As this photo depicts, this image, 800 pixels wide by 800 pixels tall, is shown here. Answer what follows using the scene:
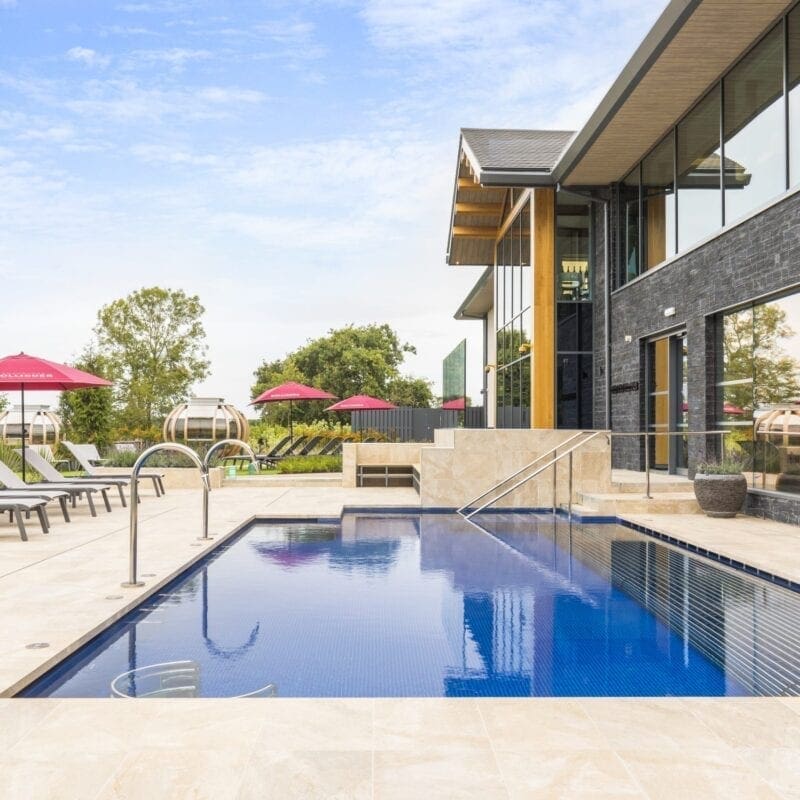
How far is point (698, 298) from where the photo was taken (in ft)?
37.4

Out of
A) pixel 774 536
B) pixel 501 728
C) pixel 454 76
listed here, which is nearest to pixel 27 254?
pixel 454 76

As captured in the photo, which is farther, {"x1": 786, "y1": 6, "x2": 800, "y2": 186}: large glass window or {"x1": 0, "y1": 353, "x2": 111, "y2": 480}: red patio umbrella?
{"x1": 0, "y1": 353, "x2": 111, "y2": 480}: red patio umbrella

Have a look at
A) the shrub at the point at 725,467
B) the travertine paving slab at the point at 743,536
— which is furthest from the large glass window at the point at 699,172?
the travertine paving slab at the point at 743,536

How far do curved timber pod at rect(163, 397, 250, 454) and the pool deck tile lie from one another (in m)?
15.7

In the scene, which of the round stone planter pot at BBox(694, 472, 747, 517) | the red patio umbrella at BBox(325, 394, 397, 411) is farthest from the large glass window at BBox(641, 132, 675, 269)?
the red patio umbrella at BBox(325, 394, 397, 411)

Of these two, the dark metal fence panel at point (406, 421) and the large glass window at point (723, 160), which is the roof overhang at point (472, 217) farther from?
the dark metal fence panel at point (406, 421)

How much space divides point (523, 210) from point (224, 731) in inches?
577

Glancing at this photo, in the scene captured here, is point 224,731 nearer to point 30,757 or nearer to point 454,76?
point 30,757

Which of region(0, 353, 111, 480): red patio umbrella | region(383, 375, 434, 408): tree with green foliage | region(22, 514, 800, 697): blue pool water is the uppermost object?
region(383, 375, 434, 408): tree with green foliage

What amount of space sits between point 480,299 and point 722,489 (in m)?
16.8

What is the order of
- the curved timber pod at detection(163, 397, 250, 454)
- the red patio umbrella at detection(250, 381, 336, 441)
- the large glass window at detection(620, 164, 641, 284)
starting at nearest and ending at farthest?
the large glass window at detection(620, 164, 641, 284)
the curved timber pod at detection(163, 397, 250, 454)
the red patio umbrella at detection(250, 381, 336, 441)

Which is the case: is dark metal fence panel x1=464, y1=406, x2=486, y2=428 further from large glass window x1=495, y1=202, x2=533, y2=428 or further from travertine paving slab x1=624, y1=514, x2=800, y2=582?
travertine paving slab x1=624, y1=514, x2=800, y2=582

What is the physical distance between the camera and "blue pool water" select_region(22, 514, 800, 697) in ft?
14.3

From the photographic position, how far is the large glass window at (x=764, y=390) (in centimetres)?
919
